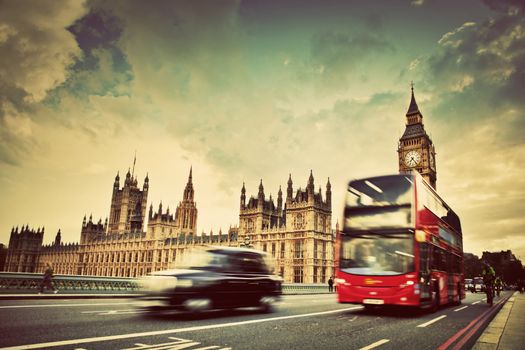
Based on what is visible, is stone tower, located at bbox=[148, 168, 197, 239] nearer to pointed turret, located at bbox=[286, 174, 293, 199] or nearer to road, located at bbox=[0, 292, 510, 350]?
pointed turret, located at bbox=[286, 174, 293, 199]

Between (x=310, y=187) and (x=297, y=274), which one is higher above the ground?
(x=310, y=187)

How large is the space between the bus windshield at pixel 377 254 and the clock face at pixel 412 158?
82352 mm

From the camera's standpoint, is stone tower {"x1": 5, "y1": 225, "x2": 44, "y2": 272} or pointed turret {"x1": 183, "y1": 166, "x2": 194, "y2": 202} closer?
pointed turret {"x1": 183, "y1": 166, "x2": 194, "y2": 202}

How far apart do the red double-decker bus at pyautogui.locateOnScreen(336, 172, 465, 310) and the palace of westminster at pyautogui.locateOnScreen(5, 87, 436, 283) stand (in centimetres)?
1810

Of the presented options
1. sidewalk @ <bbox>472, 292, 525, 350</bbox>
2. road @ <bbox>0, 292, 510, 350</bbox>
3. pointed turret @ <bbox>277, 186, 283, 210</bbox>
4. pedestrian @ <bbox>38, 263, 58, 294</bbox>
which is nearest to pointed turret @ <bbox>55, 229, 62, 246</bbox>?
pointed turret @ <bbox>277, 186, 283, 210</bbox>

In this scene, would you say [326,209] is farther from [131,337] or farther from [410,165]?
[131,337]

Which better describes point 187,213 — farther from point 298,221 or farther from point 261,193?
point 298,221

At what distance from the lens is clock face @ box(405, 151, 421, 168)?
285 feet

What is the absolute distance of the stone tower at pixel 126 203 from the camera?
12900 cm

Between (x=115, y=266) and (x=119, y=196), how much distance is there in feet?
126

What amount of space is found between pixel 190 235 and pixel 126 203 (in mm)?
41853

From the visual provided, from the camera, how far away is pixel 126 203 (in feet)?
429

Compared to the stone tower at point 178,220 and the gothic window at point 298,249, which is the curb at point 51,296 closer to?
the gothic window at point 298,249

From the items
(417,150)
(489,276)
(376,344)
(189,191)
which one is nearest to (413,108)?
(417,150)
